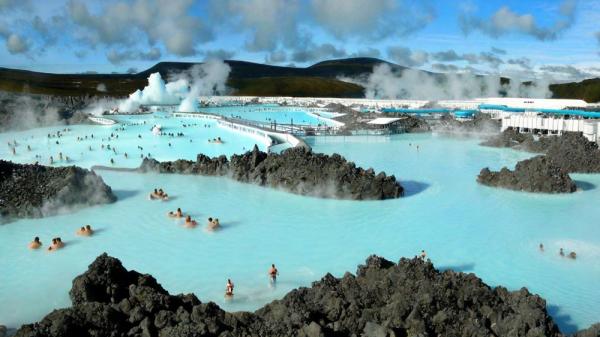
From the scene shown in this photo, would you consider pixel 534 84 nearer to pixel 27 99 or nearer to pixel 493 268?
pixel 27 99

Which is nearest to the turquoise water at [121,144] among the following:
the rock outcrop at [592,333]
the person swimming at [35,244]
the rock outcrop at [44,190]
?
the rock outcrop at [44,190]

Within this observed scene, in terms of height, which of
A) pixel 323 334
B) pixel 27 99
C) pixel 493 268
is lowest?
pixel 493 268

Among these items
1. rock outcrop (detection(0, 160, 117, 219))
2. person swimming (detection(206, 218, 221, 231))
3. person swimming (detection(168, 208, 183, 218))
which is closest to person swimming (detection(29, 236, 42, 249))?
rock outcrop (detection(0, 160, 117, 219))

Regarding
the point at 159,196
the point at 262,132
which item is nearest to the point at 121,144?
the point at 262,132

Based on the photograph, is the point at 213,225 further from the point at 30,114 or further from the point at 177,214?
the point at 30,114

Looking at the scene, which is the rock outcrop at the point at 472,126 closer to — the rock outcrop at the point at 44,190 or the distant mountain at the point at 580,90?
the rock outcrop at the point at 44,190

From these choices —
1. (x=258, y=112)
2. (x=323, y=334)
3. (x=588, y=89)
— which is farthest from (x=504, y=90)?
(x=323, y=334)
